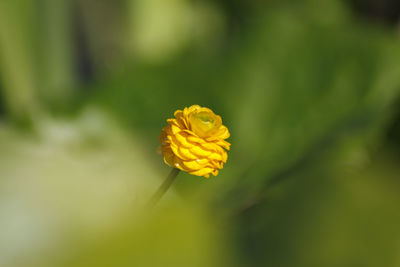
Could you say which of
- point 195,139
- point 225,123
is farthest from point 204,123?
point 225,123

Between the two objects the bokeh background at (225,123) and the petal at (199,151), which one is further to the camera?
the petal at (199,151)

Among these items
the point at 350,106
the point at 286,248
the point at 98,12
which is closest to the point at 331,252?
the point at 286,248

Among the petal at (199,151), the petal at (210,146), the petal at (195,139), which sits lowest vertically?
the petal at (199,151)

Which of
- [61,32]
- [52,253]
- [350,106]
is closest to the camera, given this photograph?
[52,253]

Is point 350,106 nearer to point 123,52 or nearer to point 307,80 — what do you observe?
point 307,80

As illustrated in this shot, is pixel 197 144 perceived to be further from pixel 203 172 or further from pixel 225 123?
pixel 225 123
